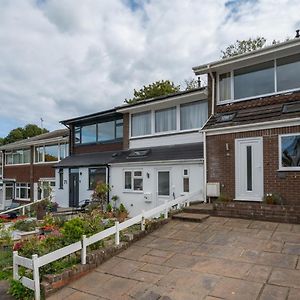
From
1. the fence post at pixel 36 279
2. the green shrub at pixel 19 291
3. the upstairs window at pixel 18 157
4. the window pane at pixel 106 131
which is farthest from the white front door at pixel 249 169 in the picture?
the upstairs window at pixel 18 157

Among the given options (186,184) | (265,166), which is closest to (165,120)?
(186,184)

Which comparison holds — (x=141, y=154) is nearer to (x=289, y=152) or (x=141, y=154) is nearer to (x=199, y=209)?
(x=199, y=209)

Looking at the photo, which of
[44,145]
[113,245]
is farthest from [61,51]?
[44,145]

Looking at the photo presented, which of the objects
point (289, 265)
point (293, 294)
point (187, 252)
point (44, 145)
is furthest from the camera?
point (44, 145)

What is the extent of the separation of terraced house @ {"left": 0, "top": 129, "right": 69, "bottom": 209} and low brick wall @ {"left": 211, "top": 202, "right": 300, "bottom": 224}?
14.5m

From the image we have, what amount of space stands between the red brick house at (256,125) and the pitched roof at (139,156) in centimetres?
191

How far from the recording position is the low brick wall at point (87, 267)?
5.20 meters

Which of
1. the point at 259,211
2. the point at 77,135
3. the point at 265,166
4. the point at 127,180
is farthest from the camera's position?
the point at 77,135

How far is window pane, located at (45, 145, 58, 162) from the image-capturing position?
76.1ft

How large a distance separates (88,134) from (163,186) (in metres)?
8.21

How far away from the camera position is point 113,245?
6789 millimetres

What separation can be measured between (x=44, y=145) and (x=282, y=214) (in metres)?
20.6

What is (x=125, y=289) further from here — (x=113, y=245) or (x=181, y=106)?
(x=181, y=106)

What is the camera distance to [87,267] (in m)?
5.91
